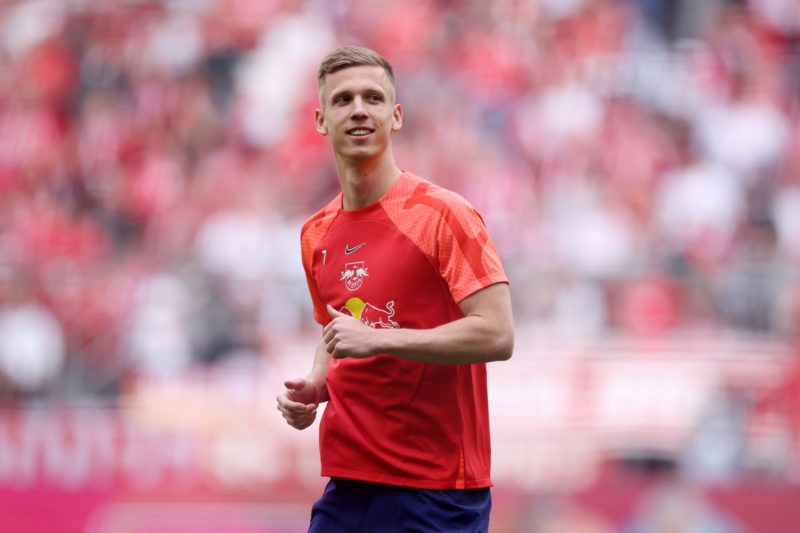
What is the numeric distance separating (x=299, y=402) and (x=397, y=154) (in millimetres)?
6466

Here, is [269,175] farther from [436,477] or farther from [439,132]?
[436,477]

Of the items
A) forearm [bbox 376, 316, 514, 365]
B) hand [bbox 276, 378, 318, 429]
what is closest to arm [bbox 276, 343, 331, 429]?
hand [bbox 276, 378, 318, 429]

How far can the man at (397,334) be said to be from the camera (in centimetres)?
348

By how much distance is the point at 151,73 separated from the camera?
11.2 m

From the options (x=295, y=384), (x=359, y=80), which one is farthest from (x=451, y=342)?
(x=359, y=80)

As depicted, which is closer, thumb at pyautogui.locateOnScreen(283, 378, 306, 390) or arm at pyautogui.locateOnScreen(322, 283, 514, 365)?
arm at pyautogui.locateOnScreen(322, 283, 514, 365)

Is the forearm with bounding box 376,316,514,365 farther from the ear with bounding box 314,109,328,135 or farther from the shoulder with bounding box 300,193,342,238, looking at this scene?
the ear with bounding box 314,109,328,135

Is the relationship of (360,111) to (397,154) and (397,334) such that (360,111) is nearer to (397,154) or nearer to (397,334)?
(397,334)

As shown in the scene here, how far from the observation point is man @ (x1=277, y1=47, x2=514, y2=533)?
348cm

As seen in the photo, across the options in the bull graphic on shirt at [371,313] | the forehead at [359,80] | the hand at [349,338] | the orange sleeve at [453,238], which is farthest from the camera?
the forehead at [359,80]

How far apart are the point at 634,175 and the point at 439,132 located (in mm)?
1654

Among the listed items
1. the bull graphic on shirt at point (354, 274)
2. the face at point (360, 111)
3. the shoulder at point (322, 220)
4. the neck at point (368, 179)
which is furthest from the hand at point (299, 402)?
the face at point (360, 111)

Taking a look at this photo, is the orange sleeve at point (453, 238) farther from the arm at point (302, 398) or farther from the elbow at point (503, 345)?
the arm at point (302, 398)

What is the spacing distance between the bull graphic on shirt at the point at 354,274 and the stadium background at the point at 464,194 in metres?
4.89
